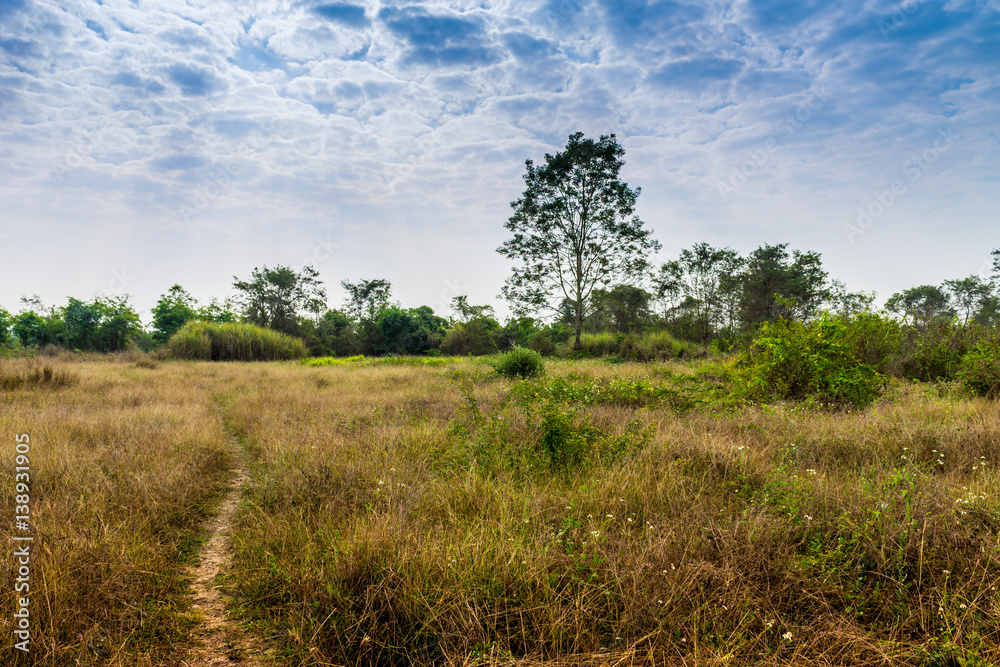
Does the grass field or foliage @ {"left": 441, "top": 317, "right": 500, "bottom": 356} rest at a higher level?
foliage @ {"left": 441, "top": 317, "right": 500, "bottom": 356}

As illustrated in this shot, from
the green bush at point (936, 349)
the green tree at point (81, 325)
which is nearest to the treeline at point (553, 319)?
the green tree at point (81, 325)

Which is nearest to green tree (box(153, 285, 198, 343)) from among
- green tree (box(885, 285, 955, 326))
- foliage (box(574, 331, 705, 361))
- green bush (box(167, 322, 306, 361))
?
green bush (box(167, 322, 306, 361))

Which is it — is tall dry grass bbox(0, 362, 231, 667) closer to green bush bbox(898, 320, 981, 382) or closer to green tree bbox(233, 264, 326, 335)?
green bush bbox(898, 320, 981, 382)

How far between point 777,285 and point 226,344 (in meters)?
35.4

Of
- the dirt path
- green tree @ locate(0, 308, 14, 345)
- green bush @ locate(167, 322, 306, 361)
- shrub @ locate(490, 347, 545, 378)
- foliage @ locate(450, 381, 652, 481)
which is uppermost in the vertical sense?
green tree @ locate(0, 308, 14, 345)

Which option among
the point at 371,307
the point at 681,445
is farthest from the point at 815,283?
the point at 371,307

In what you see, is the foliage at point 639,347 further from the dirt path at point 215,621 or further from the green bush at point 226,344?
the green bush at point 226,344

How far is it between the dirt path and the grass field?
56mm

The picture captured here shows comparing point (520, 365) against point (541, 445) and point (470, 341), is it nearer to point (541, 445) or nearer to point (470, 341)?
point (541, 445)

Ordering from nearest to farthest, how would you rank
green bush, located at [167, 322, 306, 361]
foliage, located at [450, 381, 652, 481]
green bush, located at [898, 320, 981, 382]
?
foliage, located at [450, 381, 652, 481], green bush, located at [898, 320, 981, 382], green bush, located at [167, 322, 306, 361]

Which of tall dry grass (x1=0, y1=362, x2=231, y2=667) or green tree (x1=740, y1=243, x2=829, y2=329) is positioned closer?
tall dry grass (x1=0, y1=362, x2=231, y2=667)

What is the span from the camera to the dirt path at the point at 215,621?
2.38 metres

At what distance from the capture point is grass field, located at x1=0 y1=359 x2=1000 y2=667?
7.43 ft

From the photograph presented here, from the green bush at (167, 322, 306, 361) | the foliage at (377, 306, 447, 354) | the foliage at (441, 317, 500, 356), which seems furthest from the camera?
the foliage at (377, 306, 447, 354)
